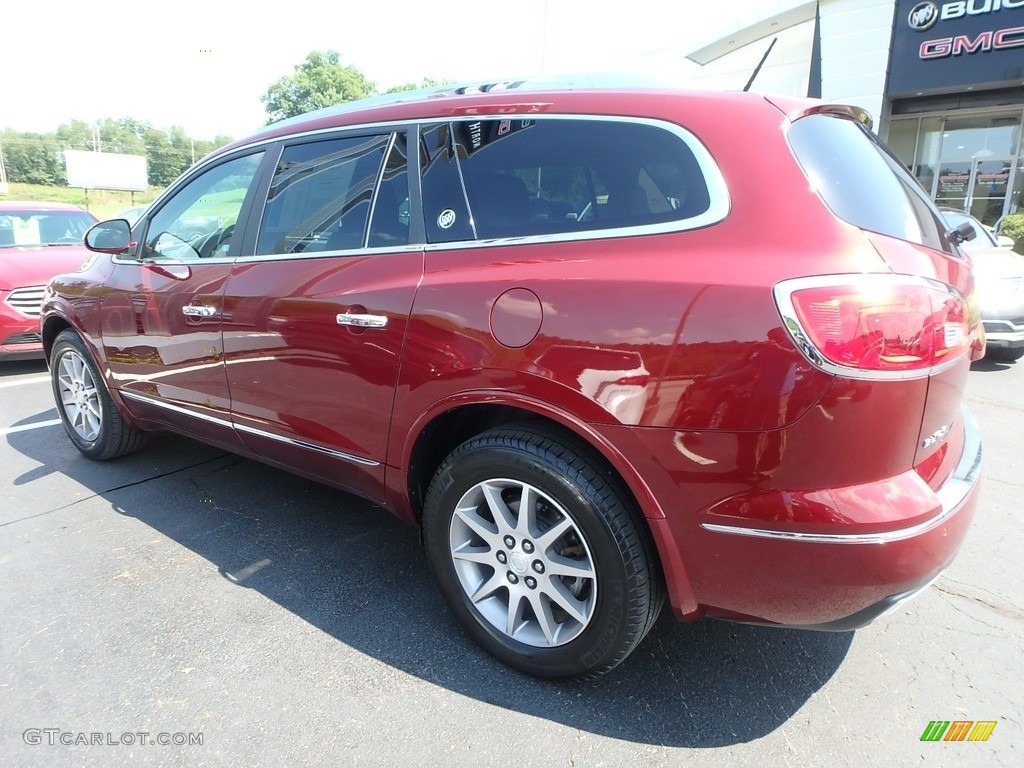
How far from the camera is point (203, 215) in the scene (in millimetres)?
3422

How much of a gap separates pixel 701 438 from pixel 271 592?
6.30ft

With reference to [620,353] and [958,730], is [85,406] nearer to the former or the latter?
[620,353]

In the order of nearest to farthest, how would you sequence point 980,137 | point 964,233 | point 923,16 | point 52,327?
point 964,233, point 52,327, point 923,16, point 980,137

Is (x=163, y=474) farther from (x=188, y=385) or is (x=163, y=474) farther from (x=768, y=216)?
(x=768, y=216)

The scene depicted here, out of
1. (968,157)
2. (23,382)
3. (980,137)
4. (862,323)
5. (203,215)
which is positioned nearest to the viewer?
(862,323)

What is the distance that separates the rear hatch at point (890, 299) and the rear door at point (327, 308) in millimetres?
1295

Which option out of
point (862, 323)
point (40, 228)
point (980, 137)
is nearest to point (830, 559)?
point (862, 323)

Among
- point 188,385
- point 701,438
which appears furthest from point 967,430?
point 188,385

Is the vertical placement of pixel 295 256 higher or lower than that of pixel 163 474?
higher

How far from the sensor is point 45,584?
288 centimetres

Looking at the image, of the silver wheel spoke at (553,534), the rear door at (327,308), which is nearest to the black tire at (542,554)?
the silver wheel spoke at (553,534)

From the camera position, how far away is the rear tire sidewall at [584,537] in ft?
6.60

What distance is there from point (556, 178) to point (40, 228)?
322 inches

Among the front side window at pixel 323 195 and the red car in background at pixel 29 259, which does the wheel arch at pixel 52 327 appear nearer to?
the front side window at pixel 323 195
